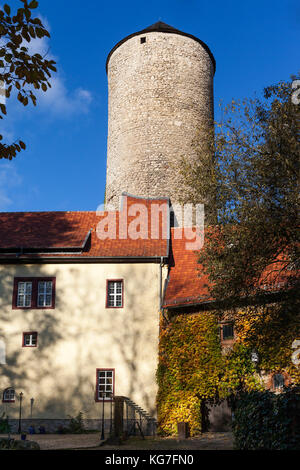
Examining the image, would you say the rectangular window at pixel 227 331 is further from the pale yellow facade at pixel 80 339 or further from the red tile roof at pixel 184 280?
the pale yellow facade at pixel 80 339

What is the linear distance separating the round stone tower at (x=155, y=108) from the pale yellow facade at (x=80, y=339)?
9267mm

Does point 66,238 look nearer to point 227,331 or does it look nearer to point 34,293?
point 34,293

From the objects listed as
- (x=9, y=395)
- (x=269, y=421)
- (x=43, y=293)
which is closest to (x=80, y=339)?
(x=43, y=293)

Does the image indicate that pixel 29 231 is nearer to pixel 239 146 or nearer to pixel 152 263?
pixel 152 263

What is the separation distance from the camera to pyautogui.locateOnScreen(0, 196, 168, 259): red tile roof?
18828 mm

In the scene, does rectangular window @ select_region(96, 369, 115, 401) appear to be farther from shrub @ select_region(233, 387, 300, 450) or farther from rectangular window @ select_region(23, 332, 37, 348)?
shrub @ select_region(233, 387, 300, 450)

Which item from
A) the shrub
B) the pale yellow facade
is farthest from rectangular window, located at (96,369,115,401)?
the shrub

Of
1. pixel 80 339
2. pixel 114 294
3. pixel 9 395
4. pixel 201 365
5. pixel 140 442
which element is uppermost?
pixel 114 294

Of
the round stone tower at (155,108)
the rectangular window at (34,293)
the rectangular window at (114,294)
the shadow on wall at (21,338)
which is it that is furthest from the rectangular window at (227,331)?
the round stone tower at (155,108)

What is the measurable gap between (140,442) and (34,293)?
6.87 metres

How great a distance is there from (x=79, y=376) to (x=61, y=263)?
4.29 m

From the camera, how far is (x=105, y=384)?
17422mm

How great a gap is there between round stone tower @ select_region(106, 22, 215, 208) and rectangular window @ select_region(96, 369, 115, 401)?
11.7m
